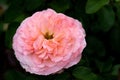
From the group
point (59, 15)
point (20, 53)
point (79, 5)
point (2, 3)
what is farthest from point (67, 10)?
point (2, 3)

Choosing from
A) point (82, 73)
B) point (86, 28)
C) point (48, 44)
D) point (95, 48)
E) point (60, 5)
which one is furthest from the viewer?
point (95, 48)

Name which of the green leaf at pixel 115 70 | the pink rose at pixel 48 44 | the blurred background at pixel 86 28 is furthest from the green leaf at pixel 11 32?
the green leaf at pixel 115 70

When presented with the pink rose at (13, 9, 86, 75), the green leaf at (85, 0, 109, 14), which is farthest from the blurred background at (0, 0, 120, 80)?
the pink rose at (13, 9, 86, 75)

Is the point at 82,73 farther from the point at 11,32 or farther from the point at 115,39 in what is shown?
the point at 115,39

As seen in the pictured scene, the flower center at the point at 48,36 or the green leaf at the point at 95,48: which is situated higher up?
the flower center at the point at 48,36

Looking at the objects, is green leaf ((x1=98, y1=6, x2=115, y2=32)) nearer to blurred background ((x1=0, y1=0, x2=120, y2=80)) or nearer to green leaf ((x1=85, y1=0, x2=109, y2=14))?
blurred background ((x1=0, y1=0, x2=120, y2=80))

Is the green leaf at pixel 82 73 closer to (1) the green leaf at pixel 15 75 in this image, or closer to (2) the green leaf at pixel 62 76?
(2) the green leaf at pixel 62 76

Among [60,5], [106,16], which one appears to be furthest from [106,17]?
[60,5]
